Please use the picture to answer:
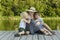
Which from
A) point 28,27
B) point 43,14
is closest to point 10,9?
point 43,14

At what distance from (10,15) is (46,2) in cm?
243

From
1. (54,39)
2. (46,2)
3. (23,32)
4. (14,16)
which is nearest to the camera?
(54,39)

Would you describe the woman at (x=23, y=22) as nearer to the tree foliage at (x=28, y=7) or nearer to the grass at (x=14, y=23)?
the grass at (x=14, y=23)

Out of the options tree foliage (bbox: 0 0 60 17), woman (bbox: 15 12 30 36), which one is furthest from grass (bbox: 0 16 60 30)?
woman (bbox: 15 12 30 36)

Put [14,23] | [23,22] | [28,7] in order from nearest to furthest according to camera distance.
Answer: [23,22]
[14,23]
[28,7]

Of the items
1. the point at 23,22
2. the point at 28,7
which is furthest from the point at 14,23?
the point at 23,22

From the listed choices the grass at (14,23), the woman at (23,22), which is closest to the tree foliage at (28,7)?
the grass at (14,23)

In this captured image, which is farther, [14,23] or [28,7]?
[28,7]

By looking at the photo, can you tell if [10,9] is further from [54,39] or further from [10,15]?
[54,39]

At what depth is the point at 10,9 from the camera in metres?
14.9

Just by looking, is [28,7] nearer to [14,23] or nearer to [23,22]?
[14,23]

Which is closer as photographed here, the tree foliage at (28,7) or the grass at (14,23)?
the grass at (14,23)

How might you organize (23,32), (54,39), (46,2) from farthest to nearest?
1. (46,2)
2. (23,32)
3. (54,39)

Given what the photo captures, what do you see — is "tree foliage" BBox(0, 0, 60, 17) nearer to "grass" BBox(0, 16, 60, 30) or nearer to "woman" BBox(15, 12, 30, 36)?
"grass" BBox(0, 16, 60, 30)
